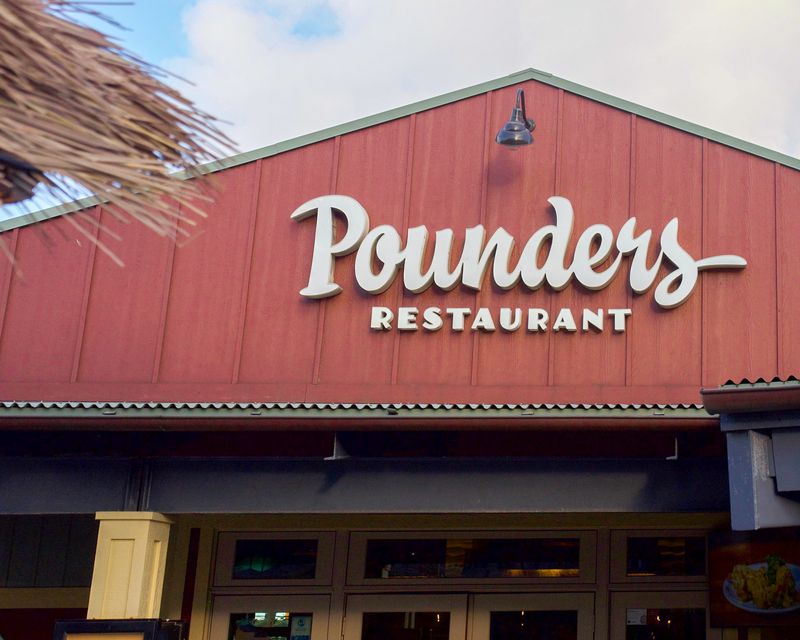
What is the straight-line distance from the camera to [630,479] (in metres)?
8.85

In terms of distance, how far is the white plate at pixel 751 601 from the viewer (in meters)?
10.1

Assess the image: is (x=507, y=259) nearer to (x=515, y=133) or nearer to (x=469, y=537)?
(x=515, y=133)

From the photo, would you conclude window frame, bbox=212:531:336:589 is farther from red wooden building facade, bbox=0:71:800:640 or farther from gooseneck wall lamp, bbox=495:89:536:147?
gooseneck wall lamp, bbox=495:89:536:147

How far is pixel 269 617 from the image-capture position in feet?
37.3

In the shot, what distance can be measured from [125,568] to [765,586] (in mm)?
5374

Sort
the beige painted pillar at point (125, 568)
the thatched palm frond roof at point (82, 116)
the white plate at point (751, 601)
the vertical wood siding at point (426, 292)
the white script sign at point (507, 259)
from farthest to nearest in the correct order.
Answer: the white script sign at point (507, 259) < the vertical wood siding at point (426, 292) < the white plate at point (751, 601) < the beige painted pillar at point (125, 568) < the thatched palm frond roof at point (82, 116)

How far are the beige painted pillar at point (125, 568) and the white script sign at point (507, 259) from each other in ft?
11.5

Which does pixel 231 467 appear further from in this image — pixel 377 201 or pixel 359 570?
pixel 377 201

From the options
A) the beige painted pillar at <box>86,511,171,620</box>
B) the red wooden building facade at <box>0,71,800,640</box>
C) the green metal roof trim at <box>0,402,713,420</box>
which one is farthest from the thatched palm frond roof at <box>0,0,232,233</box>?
the red wooden building facade at <box>0,71,800,640</box>

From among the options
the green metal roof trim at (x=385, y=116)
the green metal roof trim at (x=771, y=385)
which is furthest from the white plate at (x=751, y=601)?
the green metal roof trim at (x=385, y=116)

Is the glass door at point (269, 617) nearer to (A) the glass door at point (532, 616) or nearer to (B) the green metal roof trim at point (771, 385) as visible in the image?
(A) the glass door at point (532, 616)

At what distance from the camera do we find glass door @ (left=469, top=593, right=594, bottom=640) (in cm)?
1114

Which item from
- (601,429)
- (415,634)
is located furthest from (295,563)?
(601,429)

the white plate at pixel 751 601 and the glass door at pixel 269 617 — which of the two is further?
the glass door at pixel 269 617
